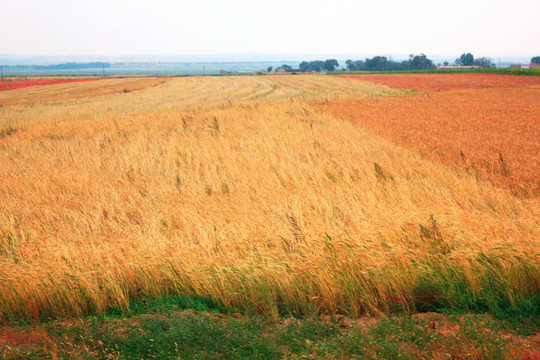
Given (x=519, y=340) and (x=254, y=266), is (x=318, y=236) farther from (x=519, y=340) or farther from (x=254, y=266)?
(x=519, y=340)

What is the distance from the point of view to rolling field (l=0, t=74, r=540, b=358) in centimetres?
515

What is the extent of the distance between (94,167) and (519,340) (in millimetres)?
10772

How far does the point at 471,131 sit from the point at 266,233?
12654 mm

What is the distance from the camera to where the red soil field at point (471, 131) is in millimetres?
10695

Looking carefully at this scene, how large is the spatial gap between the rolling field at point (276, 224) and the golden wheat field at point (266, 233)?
0.03 m

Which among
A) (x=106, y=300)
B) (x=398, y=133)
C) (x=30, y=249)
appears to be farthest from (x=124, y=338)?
(x=398, y=133)

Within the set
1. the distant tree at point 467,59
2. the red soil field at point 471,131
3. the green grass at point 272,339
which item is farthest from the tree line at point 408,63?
the green grass at point 272,339

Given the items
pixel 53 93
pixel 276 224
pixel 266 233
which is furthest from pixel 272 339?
pixel 53 93

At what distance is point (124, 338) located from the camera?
4.25 m

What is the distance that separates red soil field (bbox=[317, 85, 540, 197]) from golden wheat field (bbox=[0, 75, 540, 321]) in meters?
0.88

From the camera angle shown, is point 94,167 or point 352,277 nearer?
point 352,277

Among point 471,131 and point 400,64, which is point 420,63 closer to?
point 400,64

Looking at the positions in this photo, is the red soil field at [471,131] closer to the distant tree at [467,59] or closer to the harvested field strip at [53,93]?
the harvested field strip at [53,93]

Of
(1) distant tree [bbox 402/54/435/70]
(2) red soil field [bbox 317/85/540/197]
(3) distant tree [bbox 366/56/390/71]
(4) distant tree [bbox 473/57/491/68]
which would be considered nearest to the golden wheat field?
(2) red soil field [bbox 317/85/540/197]
